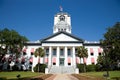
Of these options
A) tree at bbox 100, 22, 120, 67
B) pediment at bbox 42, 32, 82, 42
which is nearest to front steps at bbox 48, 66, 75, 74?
pediment at bbox 42, 32, 82, 42

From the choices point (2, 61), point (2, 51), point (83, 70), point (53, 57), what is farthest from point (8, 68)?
point (83, 70)

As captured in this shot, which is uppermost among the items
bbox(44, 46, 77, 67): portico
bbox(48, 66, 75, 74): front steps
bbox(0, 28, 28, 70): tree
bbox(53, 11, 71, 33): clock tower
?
bbox(53, 11, 71, 33): clock tower

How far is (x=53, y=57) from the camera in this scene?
62219 mm

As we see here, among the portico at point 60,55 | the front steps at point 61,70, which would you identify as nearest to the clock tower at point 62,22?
the portico at point 60,55

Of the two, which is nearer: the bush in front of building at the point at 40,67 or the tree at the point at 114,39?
the tree at the point at 114,39

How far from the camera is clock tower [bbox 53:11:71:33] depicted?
84869 mm

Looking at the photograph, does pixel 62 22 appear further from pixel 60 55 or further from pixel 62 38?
pixel 60 55

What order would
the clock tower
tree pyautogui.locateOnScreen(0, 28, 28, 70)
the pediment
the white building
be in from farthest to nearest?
the clock tower < the pediment < the white building < tree pyautogui.locateOnScreen(0, 28, 28, 70)

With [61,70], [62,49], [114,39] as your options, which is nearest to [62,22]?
[62,49]

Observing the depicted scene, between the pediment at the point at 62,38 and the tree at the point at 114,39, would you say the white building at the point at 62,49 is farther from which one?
the tree at the point at 114,39

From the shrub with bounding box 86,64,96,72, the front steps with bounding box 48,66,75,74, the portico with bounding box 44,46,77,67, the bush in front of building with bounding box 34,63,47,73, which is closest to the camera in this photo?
the front steps with bounding box 48,66,75,74

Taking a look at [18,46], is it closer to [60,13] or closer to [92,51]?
[92,51]

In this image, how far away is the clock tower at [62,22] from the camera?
84.9 metres

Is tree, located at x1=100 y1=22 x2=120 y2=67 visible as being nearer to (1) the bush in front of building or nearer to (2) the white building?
Answer: (2) the white building
